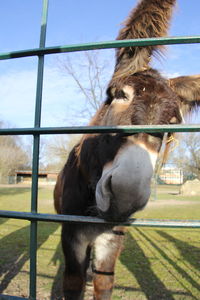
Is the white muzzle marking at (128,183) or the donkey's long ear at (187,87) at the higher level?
the donkey's long ear at (187,87)

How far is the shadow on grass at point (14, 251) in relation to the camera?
14.4 ft

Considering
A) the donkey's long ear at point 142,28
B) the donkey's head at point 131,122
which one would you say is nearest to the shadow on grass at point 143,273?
the donkey's head at point 131,122

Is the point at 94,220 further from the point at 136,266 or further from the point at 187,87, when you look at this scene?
the point at 136,266

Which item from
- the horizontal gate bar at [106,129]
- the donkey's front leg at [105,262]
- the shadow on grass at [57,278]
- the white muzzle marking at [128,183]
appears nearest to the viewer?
the horizontal gate bar at [106,129]

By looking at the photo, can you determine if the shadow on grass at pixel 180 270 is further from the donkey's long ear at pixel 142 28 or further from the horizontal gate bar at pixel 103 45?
the horizontal gate bar at pixel 103 45

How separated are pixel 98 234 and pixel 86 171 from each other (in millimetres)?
714

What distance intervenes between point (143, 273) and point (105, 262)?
2.10 m

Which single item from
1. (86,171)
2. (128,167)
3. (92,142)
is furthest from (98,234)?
(128,167)

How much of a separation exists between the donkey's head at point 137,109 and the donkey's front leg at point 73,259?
3.69ft

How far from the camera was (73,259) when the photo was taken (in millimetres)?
2658

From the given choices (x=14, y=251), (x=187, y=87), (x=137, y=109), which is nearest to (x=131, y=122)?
(x=137, y=109)

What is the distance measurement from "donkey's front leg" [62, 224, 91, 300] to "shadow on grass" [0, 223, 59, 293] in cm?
169

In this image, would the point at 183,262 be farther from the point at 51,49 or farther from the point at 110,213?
the point at 51,49

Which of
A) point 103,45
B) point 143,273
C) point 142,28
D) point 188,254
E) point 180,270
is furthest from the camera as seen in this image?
point 188,254
